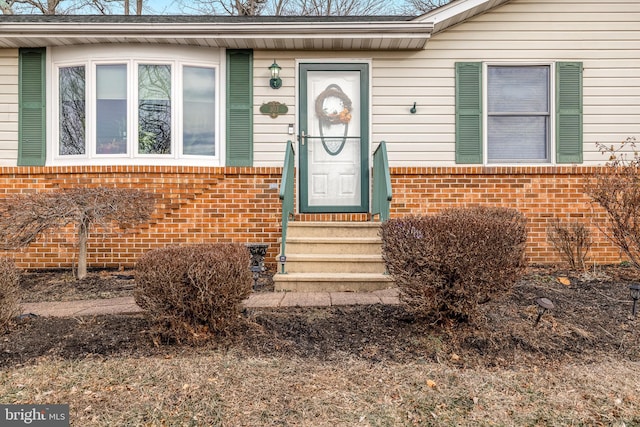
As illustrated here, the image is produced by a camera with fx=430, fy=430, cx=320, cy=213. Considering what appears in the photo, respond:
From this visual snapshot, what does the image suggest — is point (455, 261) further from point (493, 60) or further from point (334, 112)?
point (493, 60)

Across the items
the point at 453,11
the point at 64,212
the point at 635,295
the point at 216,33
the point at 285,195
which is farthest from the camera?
the point at 453,11

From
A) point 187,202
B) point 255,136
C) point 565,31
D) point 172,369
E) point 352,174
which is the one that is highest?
point 565,31

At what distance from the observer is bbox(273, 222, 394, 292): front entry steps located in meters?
4.48

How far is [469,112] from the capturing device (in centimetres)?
607

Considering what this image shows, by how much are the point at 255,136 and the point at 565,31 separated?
182 inches

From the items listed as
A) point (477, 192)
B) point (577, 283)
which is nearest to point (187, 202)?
point (477, 192)

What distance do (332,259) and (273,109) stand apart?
2524 mm

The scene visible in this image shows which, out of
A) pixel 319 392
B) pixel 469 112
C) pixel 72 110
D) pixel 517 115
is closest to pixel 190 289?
pixel 319 392

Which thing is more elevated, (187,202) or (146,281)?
(187,202)

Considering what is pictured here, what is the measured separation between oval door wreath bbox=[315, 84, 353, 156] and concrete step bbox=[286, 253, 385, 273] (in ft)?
6.87

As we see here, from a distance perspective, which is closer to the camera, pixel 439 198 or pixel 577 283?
pixel 577 283

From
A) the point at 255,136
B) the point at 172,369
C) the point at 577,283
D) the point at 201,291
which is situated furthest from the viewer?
the point at 255,136

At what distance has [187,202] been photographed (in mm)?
5867

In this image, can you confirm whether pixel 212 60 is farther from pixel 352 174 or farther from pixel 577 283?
pixel 577 283
